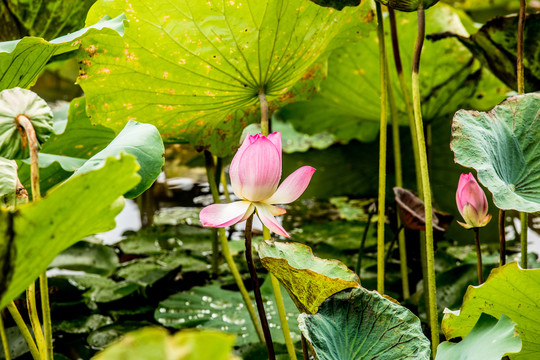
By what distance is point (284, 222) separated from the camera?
5.82ft

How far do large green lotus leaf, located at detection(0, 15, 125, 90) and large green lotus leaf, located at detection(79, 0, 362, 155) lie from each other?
8 cm

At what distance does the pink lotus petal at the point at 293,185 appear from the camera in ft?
1.84

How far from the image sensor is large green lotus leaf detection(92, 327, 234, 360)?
25 centimetres

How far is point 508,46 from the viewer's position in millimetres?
1083

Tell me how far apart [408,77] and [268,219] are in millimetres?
1183

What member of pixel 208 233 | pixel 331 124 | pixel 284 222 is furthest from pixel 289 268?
pixel 331 124

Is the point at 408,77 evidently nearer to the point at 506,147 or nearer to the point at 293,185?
the point at 506,147

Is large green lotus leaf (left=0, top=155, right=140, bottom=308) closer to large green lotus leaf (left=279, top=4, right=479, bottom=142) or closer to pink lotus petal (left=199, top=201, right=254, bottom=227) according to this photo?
pink lotus petal (left=199, top=201, right=254, bottom=227)

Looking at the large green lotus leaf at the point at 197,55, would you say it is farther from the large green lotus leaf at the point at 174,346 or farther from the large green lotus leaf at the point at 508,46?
the large green lotus leaf at the point at 174,346

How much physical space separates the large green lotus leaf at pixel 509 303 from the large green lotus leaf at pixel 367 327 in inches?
4.5

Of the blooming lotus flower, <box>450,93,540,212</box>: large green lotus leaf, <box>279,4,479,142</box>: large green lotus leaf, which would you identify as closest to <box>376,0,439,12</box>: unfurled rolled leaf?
<box>450,93,540,212</box>: large green lotus leaf

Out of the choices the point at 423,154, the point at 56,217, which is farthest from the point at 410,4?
the point at 56,217

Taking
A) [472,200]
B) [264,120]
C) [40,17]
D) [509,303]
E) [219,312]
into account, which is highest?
[40,17]

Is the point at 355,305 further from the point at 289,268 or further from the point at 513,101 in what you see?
the point at 513,101
